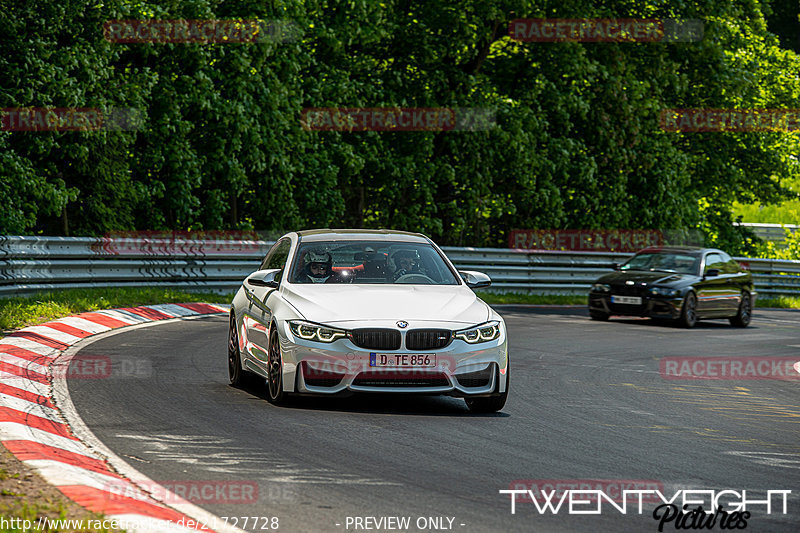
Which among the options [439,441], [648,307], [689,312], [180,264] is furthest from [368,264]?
[689,312]

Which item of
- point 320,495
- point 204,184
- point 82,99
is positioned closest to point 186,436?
point 320,495

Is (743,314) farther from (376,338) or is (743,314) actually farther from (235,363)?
(376,338)

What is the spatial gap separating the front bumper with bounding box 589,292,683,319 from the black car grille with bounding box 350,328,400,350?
13.2 meters

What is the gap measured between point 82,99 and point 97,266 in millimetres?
3142

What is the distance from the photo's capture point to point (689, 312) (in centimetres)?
2161

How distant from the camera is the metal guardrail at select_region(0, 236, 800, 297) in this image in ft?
57.0

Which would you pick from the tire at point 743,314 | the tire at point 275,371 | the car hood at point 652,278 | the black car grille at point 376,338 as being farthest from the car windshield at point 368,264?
the tire at point 743,314

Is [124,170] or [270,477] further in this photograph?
[124,170]

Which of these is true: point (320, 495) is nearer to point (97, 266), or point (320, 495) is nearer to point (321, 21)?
point (97, 266)

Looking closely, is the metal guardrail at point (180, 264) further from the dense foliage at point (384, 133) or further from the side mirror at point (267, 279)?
the side mirror at point (267, 279)

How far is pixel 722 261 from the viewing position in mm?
23359

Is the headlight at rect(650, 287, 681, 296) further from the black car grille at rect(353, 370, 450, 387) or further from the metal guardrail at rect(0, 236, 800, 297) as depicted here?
the black car grille at rect(353, 370, 450, 387)

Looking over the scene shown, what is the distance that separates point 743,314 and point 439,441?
16736 mm

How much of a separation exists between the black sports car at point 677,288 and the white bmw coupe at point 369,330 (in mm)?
11725
